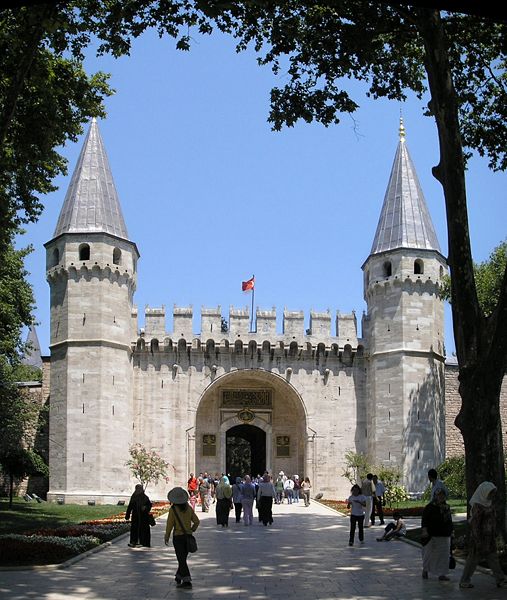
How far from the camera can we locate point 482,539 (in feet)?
36.2

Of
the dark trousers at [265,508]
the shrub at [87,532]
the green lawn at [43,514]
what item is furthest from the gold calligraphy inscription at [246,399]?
the shrub at [87,532]

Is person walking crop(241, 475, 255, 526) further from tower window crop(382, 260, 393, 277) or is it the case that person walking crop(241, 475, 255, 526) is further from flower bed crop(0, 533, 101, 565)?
tower window crop(382, 260, 393, 277)

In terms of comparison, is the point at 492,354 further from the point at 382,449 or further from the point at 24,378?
the point at 24,378

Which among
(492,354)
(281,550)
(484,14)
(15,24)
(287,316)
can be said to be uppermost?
(15,24)

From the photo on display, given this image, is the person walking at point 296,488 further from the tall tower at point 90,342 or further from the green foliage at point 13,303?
the green foliage at point 13,303

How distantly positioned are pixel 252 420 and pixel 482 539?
92.4 ft

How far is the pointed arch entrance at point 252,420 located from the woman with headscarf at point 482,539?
26847 mm

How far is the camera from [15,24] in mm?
16656

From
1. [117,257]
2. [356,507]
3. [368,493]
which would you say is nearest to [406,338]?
[117,257]

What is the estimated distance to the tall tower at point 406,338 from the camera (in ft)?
116

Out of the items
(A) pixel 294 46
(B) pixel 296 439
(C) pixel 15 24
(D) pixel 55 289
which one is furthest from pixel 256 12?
(B) pixel 296 439

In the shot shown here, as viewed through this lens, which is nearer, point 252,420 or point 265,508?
point 265,508

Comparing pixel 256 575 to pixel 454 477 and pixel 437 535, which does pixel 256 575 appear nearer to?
pixel 437 535

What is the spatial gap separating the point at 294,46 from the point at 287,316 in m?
22.6
